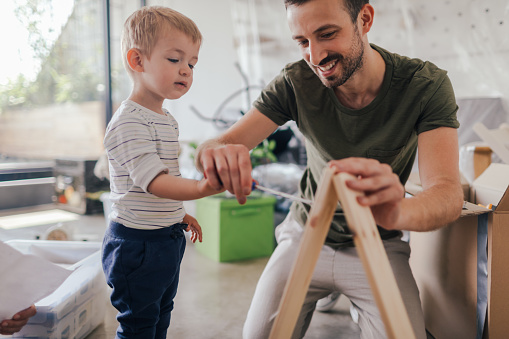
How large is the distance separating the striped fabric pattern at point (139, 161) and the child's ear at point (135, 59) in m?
0.09

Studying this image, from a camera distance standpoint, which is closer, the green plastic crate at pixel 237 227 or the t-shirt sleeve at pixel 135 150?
the t-shirt sleeve at pixel 135 150

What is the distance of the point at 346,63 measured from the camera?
1.06 metres

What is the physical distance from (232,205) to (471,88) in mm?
1665

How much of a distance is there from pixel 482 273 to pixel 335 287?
15.4 inches

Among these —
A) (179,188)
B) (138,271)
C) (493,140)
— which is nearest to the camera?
(179,188)

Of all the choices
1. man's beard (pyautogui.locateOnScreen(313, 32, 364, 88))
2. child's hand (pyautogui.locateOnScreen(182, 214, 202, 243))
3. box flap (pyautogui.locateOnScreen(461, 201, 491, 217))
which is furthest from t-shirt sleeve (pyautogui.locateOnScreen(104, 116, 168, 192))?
box flap (pyautogui.locateOnScreen(461, 201, 491, 217))

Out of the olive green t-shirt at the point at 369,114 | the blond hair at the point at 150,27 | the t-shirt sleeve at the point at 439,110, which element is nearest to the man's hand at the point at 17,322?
the blond hair at the point at 150,27

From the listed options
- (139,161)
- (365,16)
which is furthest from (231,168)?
(365,16)

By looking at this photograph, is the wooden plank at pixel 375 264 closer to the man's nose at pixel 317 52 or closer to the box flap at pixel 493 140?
the man's nose at pixel 317 52

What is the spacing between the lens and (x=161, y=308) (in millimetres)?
1086

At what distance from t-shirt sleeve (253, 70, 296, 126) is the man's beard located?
158 mm

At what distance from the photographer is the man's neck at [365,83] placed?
1117 millimetres

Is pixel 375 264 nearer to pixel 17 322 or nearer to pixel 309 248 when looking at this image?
pixel 309 248

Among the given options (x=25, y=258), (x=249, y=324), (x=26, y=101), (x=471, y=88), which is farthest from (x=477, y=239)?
(x=26, y=101)
